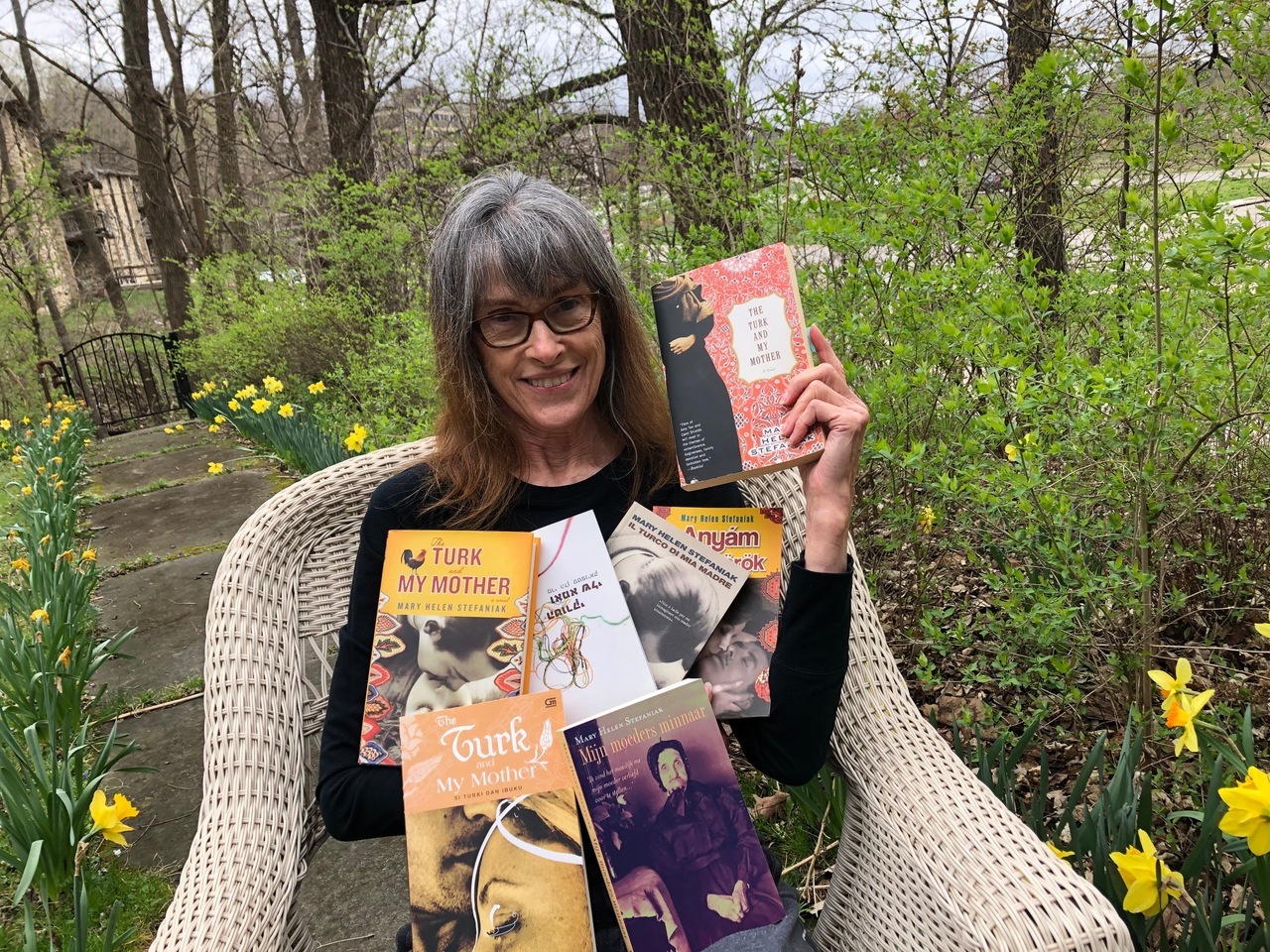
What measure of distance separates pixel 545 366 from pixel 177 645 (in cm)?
273

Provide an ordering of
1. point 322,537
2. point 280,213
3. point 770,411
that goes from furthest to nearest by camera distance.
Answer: point 280,213, point 322,537, point 770,411

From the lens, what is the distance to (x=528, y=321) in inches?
54.0

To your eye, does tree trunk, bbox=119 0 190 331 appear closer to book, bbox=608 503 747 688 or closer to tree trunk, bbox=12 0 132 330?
tree trunk, bbox=12 0 132 330

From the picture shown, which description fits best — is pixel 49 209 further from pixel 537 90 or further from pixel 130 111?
pixel 537 90

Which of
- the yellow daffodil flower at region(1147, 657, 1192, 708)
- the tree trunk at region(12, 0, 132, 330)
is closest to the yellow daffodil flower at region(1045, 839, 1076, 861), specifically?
the yellow daffodil flower at region(1147, 657, 1192, 708)

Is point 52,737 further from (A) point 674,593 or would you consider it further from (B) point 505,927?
(A) point 674,593

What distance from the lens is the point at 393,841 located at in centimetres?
220

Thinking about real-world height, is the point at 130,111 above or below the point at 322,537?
above

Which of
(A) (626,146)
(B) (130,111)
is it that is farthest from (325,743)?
(B) (130,111)

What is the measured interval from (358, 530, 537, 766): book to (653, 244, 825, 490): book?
312mm

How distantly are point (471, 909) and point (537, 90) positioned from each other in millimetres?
4459

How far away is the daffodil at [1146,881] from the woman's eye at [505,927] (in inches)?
31.0

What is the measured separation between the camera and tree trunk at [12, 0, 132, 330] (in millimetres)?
11136

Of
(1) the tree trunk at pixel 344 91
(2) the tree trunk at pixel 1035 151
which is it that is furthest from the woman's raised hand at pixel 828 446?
(1) the tree trunk at pixel 344 91
